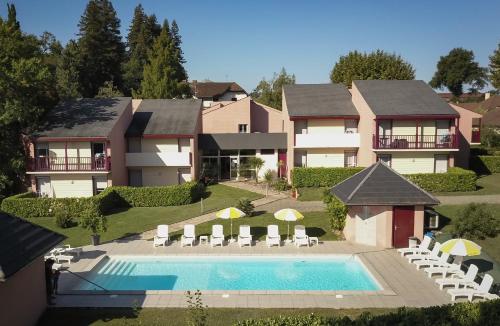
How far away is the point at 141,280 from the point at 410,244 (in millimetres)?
12943

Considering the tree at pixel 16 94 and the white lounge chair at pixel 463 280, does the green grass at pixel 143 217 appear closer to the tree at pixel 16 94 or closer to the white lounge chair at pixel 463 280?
the tree at pixel 16 94

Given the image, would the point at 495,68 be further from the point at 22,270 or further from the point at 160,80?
the point at 22,270

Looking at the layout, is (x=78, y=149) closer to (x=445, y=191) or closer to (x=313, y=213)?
(x=313, y=213)

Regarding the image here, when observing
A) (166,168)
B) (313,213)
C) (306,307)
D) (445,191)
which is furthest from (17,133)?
(445,191)

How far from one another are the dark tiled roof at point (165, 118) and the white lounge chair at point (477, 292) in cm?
2442

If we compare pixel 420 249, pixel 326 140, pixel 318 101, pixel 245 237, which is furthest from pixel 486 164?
pixel 245 237

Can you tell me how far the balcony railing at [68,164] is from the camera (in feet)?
105

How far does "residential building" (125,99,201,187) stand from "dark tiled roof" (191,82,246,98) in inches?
1688

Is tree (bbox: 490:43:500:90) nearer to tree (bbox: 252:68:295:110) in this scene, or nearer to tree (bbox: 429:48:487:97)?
tree (bbox: 252:68:295:110)

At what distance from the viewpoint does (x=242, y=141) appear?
39.7 metres

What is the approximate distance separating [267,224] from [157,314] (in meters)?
Answer: 12.2

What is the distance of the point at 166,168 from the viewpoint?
36094 mm

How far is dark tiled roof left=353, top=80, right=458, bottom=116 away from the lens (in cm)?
3409

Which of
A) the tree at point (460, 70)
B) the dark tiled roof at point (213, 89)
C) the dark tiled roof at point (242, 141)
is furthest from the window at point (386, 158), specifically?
the tree at point (460, 70)
